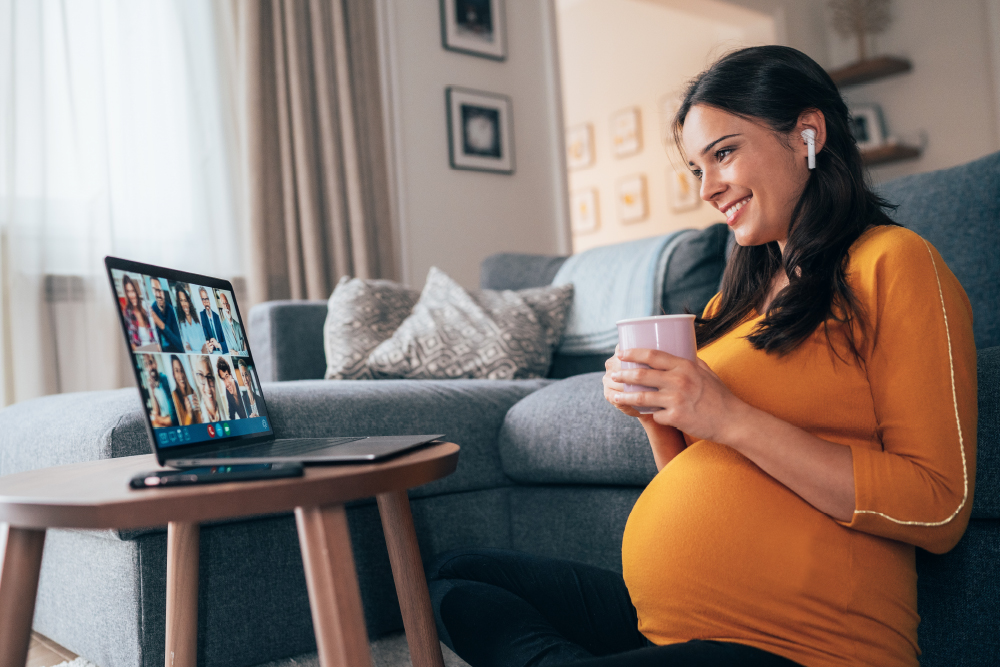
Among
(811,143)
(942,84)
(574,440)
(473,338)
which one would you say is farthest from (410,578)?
(942,84)

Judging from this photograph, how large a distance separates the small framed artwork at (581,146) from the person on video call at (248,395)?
5.04 meters

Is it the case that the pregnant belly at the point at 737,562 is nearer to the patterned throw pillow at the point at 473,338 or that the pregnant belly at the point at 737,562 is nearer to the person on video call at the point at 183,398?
the person on video call at the point at 183,398

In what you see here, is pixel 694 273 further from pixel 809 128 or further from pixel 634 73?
pixel 634 73

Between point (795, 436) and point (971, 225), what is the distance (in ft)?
3.19

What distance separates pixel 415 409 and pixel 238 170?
6.05 feet

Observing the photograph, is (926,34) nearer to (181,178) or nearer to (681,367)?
(181,178)

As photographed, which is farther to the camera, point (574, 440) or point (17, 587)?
point (574, 440)

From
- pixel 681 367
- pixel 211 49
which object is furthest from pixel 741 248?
pixel 211 49

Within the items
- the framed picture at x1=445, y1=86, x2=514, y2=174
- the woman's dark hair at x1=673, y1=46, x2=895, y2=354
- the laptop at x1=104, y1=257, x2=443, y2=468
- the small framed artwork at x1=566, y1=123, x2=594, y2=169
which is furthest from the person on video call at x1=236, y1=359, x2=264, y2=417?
the small framed artwork at x1=566, y1=123, x2=594, y2=169

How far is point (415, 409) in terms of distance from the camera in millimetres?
1544

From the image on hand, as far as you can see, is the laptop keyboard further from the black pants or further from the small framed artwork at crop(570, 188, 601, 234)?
the small framed artwork at crop(570, 188, 601, 234)

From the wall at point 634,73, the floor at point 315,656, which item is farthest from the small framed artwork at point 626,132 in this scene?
the floor at point 315,656

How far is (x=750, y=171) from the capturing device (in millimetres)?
931

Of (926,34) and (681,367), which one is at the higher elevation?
(926,34)
